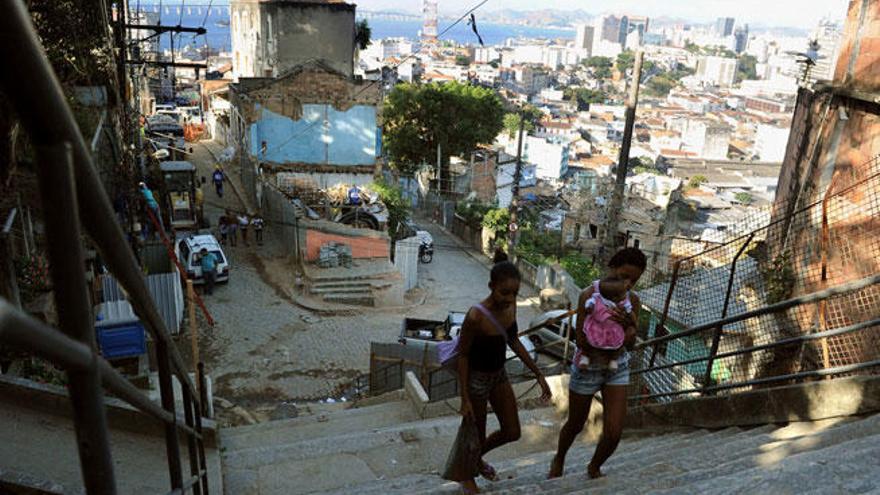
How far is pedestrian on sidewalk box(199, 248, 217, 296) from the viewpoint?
53.8 ft

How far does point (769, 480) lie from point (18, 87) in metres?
3.38

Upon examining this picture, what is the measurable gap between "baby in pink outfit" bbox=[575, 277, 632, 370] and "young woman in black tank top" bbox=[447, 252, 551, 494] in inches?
15.5

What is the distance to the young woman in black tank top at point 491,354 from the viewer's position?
3787 millimetres

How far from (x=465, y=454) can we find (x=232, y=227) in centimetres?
1731

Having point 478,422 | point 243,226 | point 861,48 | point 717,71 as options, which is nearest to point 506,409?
point 478,422

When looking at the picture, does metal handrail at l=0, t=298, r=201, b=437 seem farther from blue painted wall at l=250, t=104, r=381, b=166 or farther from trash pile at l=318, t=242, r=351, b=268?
blue painted wall at l=250, t=104, r=381, b=166

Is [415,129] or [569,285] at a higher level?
[415,129]

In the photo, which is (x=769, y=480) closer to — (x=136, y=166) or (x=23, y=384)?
(x=23, y=384)

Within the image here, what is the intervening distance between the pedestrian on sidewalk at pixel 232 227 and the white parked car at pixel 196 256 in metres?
Result: 2.31

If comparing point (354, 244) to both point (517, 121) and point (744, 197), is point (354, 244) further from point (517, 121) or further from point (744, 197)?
point (517, 121)

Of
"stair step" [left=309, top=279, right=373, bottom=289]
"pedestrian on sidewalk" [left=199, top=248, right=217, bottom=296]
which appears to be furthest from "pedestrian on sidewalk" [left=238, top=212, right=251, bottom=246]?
"stair step" [left=309, top=279, right=373, bottom=289]

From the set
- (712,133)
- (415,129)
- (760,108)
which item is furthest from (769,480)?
(760,108)

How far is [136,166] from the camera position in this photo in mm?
17844

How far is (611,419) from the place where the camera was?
3.94 meters
